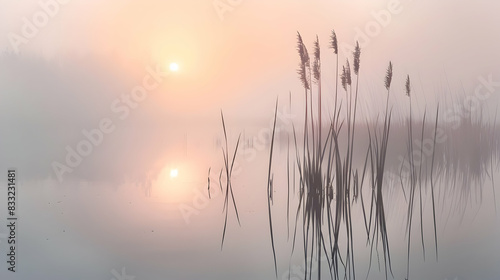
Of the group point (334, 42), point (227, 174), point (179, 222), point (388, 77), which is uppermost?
point (334, 42)

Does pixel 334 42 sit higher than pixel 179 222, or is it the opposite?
pixel 334 42

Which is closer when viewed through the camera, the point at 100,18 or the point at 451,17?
the point at 100,18

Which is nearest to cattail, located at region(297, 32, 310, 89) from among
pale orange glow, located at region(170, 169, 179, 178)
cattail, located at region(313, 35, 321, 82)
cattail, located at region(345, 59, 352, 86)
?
cattail, located at region(313, 35, 321, 82)

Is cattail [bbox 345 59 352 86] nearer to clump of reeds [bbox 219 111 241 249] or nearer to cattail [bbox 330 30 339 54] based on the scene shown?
cattail [bbox 330 30 339 54]

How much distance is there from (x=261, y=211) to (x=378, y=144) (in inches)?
18.8

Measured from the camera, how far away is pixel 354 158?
1.29 m

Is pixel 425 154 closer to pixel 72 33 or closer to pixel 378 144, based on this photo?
pixel 378 144

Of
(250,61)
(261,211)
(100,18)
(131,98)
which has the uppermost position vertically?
(100,18)

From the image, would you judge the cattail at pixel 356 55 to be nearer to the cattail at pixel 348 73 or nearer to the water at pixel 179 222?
the cattail at pixel 348 73

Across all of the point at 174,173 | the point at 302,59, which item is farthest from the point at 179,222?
the point at 302,59

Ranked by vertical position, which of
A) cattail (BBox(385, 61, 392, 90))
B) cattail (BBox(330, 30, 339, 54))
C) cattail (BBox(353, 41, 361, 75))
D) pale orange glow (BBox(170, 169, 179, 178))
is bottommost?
pale orange glow (BBox(170, 169, 179, 178))

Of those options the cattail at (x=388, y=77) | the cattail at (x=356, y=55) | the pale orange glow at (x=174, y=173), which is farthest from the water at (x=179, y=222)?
the cattail at (x=356, y=55)

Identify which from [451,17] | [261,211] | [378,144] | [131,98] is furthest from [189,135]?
[451,17]

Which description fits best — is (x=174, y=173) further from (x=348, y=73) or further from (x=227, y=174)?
(x=348, y=73)
